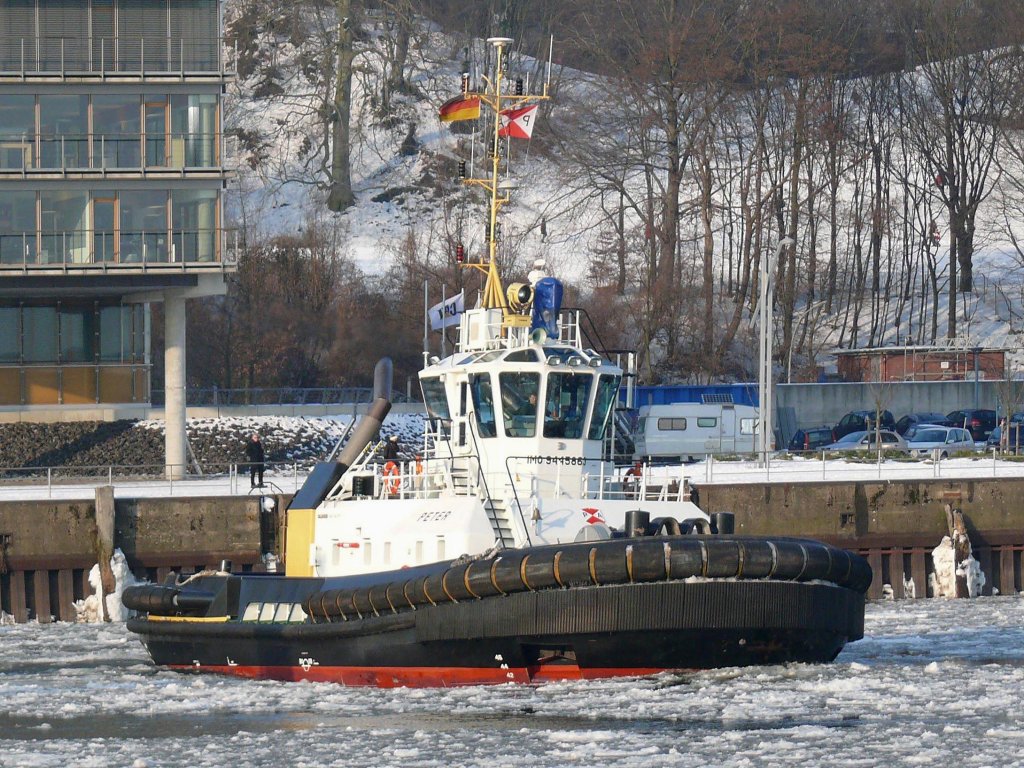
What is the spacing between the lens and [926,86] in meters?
73.9

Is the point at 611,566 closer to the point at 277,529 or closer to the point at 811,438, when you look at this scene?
the point at 277,529

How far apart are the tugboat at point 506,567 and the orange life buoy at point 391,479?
0.07 meters

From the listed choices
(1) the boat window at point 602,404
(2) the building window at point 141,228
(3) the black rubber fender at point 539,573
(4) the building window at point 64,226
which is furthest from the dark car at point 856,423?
(3) the black rubber fender at point 539,573

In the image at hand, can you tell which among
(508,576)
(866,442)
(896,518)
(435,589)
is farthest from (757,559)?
(866,442)

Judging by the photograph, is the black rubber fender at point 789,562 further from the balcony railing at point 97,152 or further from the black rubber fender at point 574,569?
the balcony railing at point 97,152

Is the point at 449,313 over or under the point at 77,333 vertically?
under

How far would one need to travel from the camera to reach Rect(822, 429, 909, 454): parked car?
4244 centimetres

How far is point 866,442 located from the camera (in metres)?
44.5

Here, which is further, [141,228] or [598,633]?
[141,228]

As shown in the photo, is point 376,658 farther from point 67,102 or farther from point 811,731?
point 67,102

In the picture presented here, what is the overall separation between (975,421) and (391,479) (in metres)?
32.0

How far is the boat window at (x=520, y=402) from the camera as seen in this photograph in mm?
21984

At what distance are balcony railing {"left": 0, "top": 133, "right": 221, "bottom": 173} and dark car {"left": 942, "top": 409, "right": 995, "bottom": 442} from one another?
22605 mm

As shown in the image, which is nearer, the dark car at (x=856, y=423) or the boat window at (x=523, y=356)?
the boat window at (x=523, y=356)
